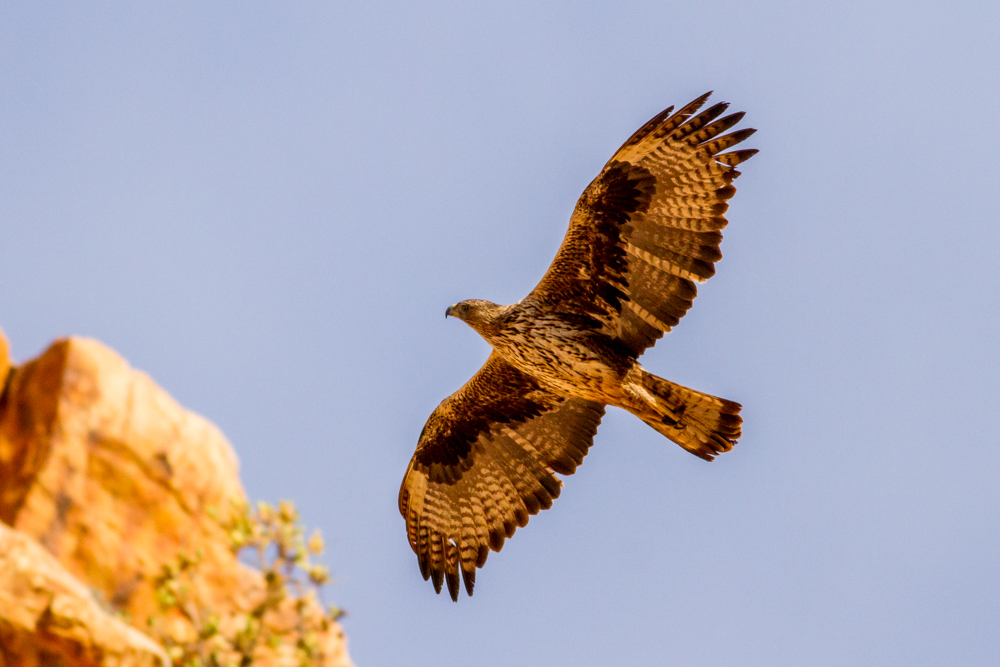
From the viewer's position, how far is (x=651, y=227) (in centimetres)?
867

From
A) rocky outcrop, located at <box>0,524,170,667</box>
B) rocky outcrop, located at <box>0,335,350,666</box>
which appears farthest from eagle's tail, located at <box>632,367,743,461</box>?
rocky outcrop, located at <box>0,335,350,666</box>

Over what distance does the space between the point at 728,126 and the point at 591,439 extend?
326cm

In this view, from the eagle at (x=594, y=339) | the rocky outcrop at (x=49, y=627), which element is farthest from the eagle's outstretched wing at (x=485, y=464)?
the rocky outcrop at (x=49, y=627)

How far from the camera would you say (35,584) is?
10477 mm

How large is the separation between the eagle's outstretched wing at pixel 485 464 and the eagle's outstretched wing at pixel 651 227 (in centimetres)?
132

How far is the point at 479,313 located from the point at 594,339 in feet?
3.34

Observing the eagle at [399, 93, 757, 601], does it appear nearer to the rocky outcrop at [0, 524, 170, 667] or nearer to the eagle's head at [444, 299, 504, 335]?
the eagle's head at [444, 299, 504, 335]

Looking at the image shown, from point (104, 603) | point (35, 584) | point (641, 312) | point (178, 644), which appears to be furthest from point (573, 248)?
point (104, 603)

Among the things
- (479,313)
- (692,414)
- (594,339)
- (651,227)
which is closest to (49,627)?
(479,313)

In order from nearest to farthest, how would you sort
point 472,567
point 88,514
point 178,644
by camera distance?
point 178,644 < point 472,567 < point 88,514

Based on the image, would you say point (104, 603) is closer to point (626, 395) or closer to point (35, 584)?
point (35, 584)

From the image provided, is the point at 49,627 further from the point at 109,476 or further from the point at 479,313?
the point at 479,313

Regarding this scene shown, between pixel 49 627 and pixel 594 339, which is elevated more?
pixel 594 339

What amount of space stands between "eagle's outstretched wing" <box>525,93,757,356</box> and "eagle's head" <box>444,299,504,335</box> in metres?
0.49
